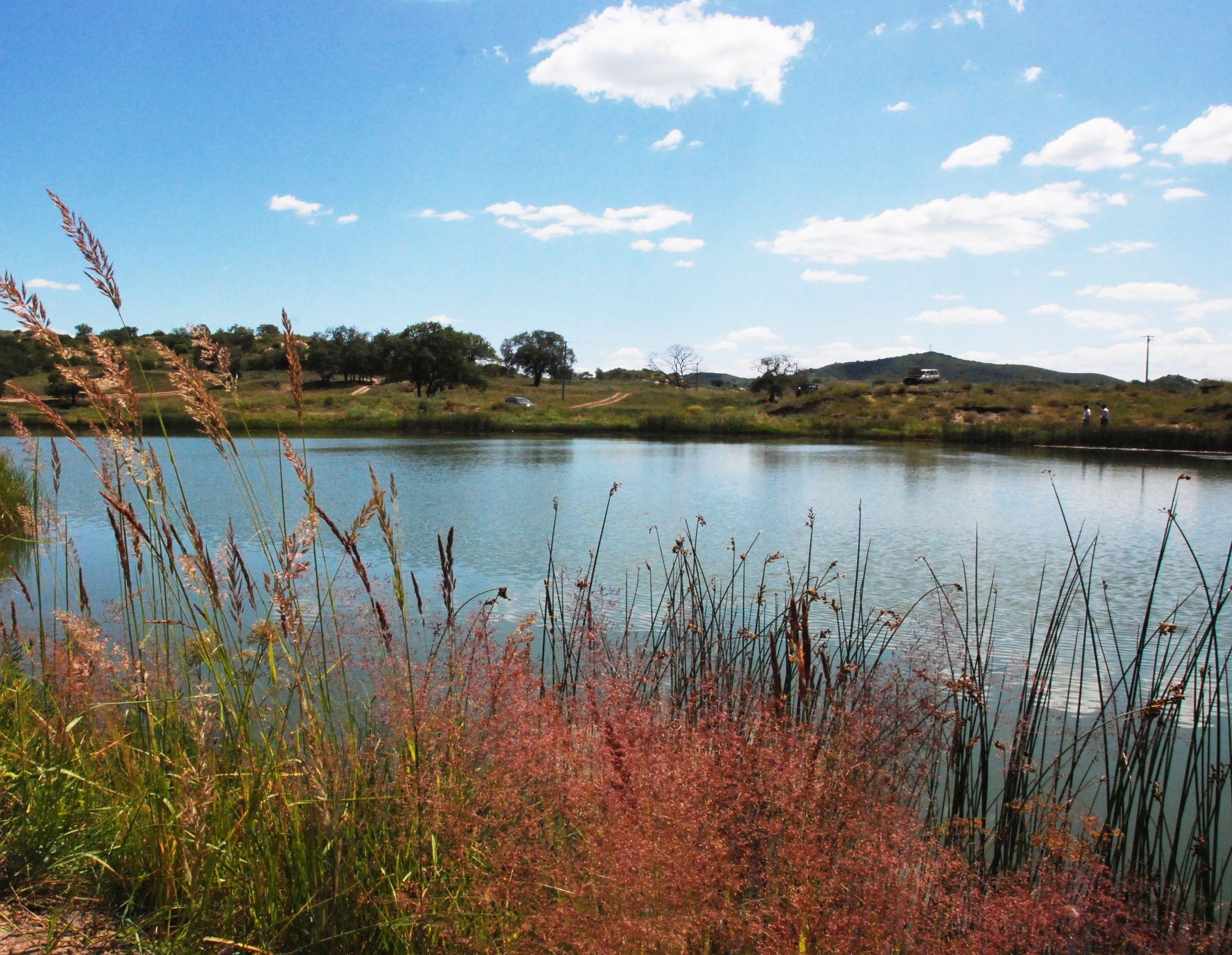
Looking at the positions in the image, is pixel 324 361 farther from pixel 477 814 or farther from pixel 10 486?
pixel 477 814

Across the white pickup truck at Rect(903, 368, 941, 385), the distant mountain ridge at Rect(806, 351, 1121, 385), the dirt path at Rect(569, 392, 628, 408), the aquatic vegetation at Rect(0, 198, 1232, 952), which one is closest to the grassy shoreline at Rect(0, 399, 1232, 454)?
the dirt path at Rect(569, 392, 628, 408)

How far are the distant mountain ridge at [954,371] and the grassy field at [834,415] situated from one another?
8230 centimetres

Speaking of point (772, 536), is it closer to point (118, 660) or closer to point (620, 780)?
point (118, 660)

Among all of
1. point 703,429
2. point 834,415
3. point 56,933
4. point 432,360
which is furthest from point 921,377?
point 56,933

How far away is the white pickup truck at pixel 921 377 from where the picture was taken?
204ft

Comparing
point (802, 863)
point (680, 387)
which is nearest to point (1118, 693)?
point (802, 863)

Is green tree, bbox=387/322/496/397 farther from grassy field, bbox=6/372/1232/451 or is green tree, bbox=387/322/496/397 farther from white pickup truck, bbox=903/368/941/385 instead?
white pickup truck, bbox=903/368/941/385

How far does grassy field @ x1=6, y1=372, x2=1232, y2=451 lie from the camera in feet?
121

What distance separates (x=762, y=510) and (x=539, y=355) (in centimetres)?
6796

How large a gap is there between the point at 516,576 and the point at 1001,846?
6510 millimetres

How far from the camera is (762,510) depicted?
1534 cm

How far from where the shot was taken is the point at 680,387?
80312 mm

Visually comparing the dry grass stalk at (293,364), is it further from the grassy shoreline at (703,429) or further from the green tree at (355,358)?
the green tree at (355,358)

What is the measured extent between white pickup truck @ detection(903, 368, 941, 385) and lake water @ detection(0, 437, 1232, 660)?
32.8 metres
